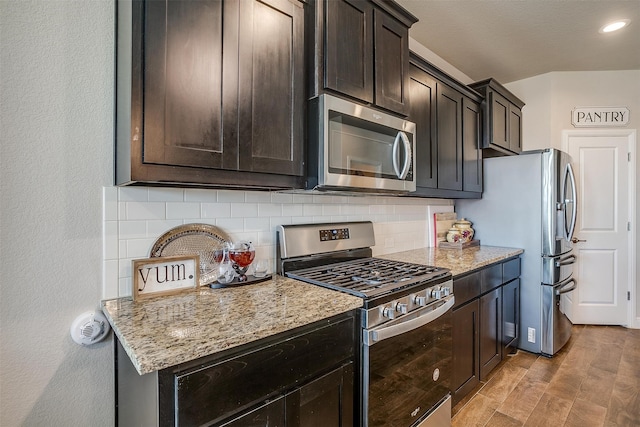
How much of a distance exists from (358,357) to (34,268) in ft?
3.98


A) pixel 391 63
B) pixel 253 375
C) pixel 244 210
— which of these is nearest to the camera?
pixel 253 375

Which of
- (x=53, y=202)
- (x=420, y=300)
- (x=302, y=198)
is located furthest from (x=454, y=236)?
(x=53, y=202)

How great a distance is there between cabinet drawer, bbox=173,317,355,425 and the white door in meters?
3.66

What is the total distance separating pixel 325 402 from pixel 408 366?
52 centimetres

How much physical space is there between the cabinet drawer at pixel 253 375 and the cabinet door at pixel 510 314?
76.4 inches

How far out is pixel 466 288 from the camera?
2023 millimetres

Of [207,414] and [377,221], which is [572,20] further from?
[207,414]

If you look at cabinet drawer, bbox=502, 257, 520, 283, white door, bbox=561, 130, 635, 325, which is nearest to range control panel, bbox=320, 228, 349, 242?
cabinet drawer, bbox=502, 257, 520, 283

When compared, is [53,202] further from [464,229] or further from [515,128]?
[515,128]

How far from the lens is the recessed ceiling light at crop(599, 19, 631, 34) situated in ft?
8.32

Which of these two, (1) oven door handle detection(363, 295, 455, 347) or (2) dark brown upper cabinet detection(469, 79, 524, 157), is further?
(2) dark brown upper cabinet detection(469, 79, 524, 157)

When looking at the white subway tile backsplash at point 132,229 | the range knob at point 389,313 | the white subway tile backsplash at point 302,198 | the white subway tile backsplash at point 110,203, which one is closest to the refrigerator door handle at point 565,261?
the range knob at point 389,313

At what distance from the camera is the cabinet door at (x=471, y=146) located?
2695 mm

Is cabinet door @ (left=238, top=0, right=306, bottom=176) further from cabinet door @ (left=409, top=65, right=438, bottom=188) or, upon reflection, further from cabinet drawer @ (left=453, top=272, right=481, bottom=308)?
cabinet drawer @ (left=453, top=272, right=481, bottom=308)
